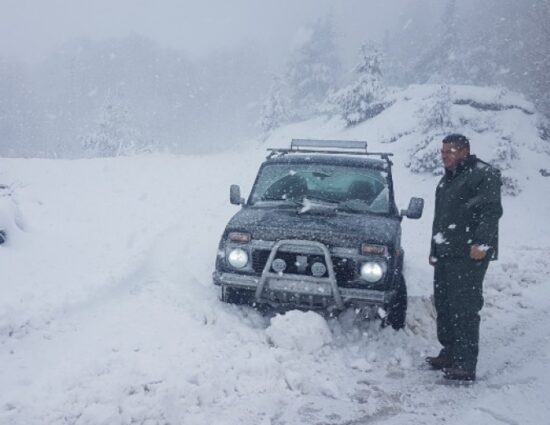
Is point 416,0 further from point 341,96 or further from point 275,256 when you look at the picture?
point 275,256

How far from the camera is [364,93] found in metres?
28.2

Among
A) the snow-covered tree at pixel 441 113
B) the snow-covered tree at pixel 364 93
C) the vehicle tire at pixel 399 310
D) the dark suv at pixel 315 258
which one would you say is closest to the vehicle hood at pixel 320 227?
the dark suv at pixel 315 258

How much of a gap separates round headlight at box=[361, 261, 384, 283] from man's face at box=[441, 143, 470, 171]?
1.25 meters

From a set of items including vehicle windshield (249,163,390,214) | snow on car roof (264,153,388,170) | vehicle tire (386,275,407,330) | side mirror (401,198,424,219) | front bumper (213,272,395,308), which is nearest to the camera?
front bumper (213,272,395,308)

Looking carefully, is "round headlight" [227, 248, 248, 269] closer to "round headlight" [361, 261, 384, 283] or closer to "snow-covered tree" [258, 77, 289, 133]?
"round headlight" [361, 261, 384, 283]

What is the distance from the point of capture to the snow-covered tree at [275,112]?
44.0 meters

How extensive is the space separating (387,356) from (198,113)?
88.6 m

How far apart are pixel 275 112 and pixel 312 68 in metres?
9.18

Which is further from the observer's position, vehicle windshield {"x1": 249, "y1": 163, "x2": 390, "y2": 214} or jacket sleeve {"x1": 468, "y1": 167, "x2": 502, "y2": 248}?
vehicle windshield {"x1": 249, "y1": 163, "x2": 390, "y2": 214}

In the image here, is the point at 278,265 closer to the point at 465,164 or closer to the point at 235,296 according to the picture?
the point at 235,296

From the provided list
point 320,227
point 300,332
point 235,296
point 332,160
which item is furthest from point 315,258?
point 332,160

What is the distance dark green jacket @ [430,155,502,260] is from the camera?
4328mm

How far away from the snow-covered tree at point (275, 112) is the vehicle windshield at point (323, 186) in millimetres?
37833

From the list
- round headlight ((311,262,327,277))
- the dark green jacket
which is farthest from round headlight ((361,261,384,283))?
the dark green jacket
